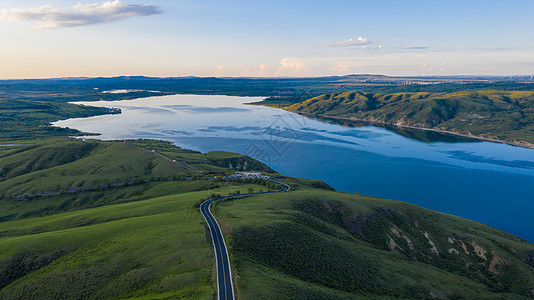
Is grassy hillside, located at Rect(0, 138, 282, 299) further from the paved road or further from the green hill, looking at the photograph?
the paved road

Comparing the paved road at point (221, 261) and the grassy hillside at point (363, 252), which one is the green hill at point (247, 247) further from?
the paved road at point (221, 261)

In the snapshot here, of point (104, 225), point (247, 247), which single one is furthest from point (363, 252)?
point (104, 225)

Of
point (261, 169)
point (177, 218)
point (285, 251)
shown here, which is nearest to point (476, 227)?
point (285, 251)

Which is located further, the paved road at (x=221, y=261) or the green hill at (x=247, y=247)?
the green hill at (x=247, y=247)

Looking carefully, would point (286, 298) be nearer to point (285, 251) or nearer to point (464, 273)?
point (285, 251)

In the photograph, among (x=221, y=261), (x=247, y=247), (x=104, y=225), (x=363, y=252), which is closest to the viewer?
(x=221, y=261)

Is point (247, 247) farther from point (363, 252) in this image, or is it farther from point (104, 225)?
point (104, 225)

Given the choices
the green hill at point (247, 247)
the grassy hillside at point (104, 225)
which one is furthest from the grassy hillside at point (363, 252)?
the grassy hillside at point (104, 225)
